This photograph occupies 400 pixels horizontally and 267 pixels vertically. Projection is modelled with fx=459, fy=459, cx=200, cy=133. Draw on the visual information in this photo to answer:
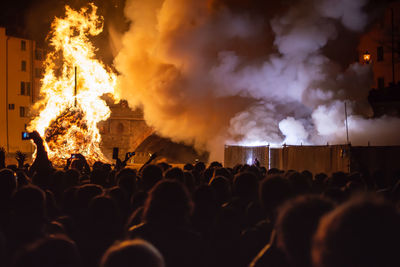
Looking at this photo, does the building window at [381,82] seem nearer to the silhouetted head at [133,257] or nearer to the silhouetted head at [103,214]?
the silhouetted head at [103,214]

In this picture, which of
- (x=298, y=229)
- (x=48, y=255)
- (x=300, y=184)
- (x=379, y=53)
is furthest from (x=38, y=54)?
(x=298, y=229)

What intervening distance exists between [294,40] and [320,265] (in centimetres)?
2452

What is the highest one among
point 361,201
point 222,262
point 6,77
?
point 6,77

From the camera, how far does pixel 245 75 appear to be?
2872cm

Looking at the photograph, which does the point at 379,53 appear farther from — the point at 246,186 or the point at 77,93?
the point at 246,186

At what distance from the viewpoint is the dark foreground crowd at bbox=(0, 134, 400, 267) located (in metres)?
2.34

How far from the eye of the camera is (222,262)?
4.77 meters

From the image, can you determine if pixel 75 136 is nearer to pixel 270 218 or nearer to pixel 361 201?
pixel 270 218

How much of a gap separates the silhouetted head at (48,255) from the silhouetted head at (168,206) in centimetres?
146

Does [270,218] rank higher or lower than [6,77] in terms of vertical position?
lower

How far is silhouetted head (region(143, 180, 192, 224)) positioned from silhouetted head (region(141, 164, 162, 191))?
116 inches

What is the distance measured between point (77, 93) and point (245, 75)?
14.9 metres

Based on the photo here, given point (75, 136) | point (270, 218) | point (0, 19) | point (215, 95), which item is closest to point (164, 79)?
point (215, 95)

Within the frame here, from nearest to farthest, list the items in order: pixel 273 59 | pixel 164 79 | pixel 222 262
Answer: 1. pixel 222 262
2. pixel 273 59
3. pixel 164 79
